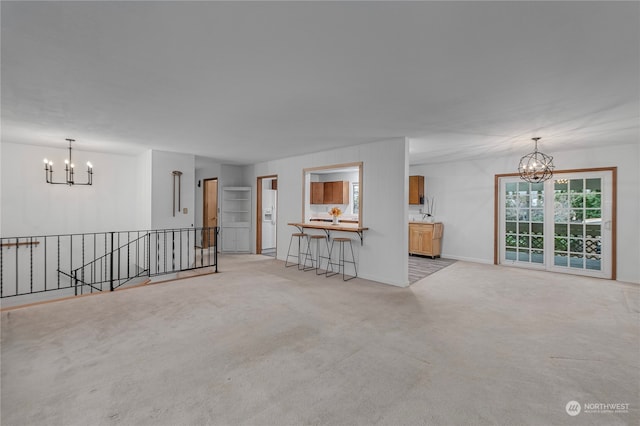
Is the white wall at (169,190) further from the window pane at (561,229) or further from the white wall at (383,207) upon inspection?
the window pane at (561,229)

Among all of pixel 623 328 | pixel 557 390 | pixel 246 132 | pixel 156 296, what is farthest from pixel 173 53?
pixel 623 328

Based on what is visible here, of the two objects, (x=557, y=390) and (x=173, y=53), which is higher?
(x=173, y=53)

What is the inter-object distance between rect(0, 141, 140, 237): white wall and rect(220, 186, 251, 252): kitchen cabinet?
7.27ft

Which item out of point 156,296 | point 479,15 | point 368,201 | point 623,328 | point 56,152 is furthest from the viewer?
point 56,152

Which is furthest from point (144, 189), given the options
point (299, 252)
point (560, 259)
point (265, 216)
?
point (560, 259)

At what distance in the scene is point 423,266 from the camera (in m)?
6.59

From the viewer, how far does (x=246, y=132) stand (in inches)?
182

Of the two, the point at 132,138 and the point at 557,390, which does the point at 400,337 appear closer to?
the point at 557,390

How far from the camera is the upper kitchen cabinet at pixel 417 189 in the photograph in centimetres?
798

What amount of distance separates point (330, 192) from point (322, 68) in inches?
274

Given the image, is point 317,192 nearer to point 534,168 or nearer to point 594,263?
point 534,168

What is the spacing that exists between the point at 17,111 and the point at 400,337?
17.1 ft

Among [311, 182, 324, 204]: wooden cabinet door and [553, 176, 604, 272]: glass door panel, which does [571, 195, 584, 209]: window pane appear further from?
[311, 182, 324, 204]: wooden cabinet door

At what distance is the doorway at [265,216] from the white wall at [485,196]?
417 centimetres
